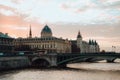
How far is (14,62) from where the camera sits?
287 feet

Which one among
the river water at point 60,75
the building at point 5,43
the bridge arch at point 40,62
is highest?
the building at point 5,43

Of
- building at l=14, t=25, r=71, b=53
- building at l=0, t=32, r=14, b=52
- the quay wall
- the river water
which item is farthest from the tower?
the river water

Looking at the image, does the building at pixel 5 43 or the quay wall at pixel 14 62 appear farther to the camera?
the building at pixel 5 43

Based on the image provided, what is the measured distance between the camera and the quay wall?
7975cm

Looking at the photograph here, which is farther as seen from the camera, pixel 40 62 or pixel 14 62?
pixel 40 62

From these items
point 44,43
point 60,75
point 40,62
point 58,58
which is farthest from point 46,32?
point 60,75

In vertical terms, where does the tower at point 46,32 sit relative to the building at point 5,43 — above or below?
above

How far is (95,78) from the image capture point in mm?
62750

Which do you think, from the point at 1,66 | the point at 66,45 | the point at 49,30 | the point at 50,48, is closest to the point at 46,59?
the point at 1,66

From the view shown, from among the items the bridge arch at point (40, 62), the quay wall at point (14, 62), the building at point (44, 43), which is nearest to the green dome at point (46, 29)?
the building at point (44, 43)

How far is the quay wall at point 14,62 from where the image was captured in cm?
7975

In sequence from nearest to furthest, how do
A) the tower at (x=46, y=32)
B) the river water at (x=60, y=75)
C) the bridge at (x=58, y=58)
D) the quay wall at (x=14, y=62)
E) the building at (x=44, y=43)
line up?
the river water at (x=60, y=75), the quay wall at (x=14, y=62), the bridge at (x=58, y=58), the building at (x=44, y=43), the tower at (x=46, y=32)

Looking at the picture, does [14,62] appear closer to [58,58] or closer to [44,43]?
[58,58]

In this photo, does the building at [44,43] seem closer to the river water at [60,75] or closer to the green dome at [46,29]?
the green dome at [46,29]
